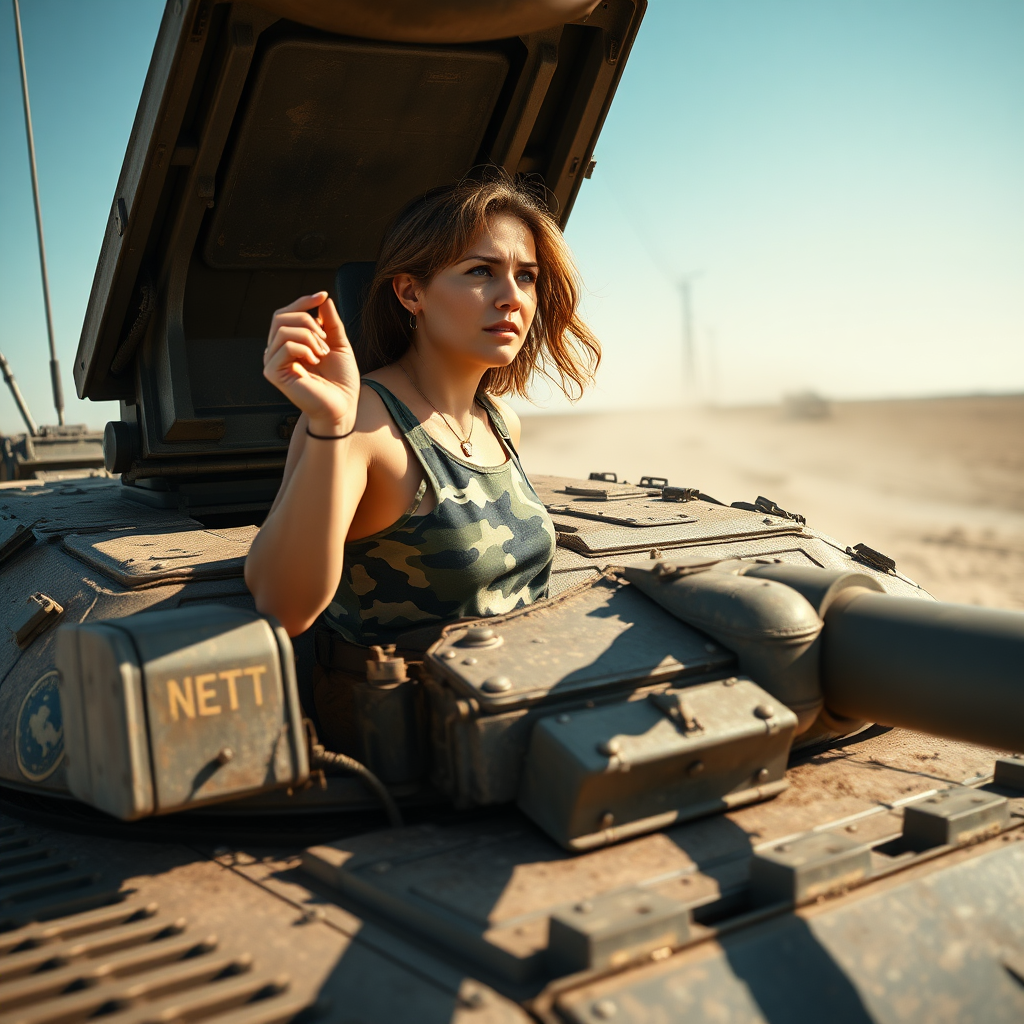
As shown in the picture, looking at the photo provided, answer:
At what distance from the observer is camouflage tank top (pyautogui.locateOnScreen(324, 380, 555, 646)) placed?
2762mm

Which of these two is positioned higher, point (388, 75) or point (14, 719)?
point (388, 75)

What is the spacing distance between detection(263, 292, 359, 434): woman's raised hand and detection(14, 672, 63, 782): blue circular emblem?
1118 millimetres

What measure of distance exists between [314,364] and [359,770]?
0.88 meters

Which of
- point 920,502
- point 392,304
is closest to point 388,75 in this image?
point 392,304

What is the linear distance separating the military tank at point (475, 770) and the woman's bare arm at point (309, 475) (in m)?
0.16

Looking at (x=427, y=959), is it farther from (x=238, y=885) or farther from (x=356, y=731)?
(x=356, y=731)

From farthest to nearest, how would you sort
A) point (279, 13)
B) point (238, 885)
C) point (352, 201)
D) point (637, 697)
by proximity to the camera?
point (352, 201)
point (279, 13)
point (637, 697)
point (238, 885)

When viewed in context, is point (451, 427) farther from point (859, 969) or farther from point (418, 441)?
point (859, 969)

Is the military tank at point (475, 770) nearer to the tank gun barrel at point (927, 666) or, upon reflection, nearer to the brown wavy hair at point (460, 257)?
the tank gun barrel at point (927, 666)

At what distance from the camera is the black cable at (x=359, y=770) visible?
7.92ft

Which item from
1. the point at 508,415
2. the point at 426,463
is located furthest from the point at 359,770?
the point at 508,415

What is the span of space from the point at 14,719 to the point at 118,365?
1833 mm

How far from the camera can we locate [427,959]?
1.93 metres

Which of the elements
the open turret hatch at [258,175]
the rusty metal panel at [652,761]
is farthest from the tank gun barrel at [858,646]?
the open turret hatch at [258,175]
